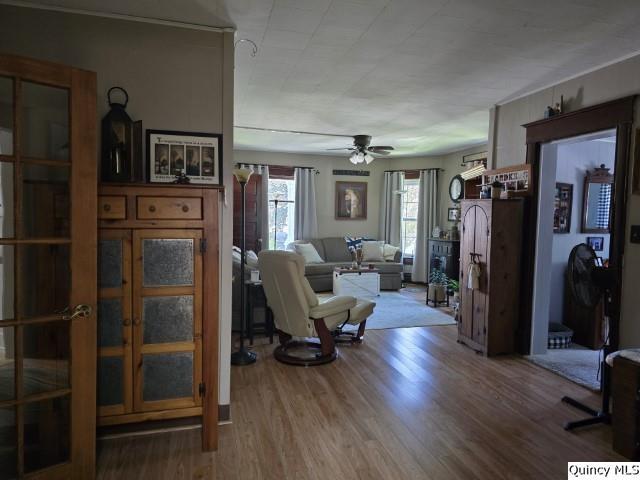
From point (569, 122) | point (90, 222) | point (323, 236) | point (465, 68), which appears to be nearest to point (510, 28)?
point (465, 68)

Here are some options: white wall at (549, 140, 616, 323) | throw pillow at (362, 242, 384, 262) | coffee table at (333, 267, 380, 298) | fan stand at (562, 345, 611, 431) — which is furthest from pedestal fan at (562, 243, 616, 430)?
Answer: throw pillow at (362, 242, 384, 262)

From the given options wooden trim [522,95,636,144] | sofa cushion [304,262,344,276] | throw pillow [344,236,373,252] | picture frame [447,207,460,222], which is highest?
wooden trim [522,95,636,144]

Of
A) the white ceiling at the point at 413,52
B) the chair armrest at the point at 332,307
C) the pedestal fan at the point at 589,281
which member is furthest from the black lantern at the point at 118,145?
the pedestal fan at the point at 589,281

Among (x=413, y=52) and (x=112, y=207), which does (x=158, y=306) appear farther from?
(x=413, y=52)

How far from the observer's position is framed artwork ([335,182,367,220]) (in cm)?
846

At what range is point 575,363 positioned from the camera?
3.90 m

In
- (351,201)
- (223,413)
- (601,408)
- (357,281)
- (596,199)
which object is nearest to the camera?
(223,413)

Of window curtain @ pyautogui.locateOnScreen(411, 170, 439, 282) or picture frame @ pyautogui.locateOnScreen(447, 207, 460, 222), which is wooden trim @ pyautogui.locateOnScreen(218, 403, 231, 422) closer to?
picture frame @ pyautogui.locateOnScreen(447, 207, 460, 222)

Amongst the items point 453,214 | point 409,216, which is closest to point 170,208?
point 453,214

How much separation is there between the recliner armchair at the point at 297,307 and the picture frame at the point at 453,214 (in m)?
4.13

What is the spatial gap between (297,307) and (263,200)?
14.6 feet

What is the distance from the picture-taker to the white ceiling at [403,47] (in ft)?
7.84

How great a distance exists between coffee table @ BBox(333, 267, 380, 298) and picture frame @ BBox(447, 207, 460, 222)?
6.07 ft

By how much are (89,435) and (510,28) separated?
331cm
